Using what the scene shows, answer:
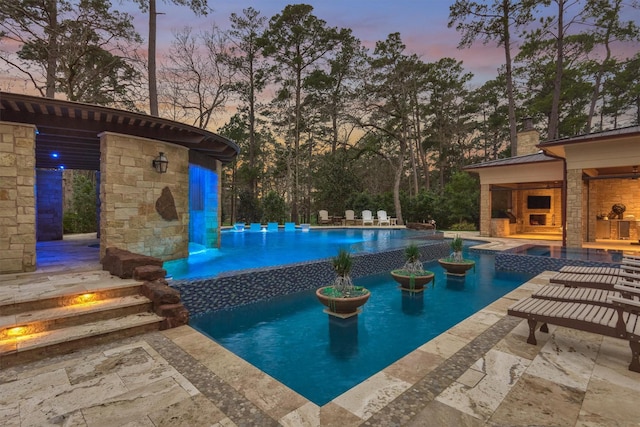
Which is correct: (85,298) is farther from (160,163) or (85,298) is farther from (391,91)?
(391,91)

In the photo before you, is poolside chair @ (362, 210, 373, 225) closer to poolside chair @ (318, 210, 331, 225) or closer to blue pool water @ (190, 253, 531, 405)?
poolside chair @ (318, 210, 331, 225)

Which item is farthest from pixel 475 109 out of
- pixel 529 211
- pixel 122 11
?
pixel 122 11

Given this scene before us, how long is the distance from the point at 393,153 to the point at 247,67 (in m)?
12.9

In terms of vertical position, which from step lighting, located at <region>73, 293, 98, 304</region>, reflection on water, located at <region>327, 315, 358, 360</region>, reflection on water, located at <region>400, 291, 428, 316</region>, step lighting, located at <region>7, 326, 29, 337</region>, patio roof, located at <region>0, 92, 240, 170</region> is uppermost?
patio roof, located at <region>0, 92, 240, 170</region>

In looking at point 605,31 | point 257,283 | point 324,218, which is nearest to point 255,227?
point 324,218

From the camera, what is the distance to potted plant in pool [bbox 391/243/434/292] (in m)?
6.52

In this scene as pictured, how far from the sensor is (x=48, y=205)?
10242 millimetres

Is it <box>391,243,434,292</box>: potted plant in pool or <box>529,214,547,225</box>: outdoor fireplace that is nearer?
<box>391,243,434,292</box>: potted plant in pool

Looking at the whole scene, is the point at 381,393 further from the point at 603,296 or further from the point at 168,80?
the point at 168,80

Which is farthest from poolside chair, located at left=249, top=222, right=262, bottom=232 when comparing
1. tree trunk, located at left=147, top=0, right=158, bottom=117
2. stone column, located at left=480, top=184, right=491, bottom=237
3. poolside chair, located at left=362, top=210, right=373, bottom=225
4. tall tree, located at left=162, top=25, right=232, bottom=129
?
stone column, located at left=480, top=184, right=491, bottom=237

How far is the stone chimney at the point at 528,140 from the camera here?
49.9ft

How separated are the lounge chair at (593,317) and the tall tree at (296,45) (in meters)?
18.6

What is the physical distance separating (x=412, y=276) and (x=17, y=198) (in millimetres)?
7272

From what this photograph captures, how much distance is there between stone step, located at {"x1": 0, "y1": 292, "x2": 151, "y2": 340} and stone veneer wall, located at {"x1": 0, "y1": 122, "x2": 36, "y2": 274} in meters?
2.17
